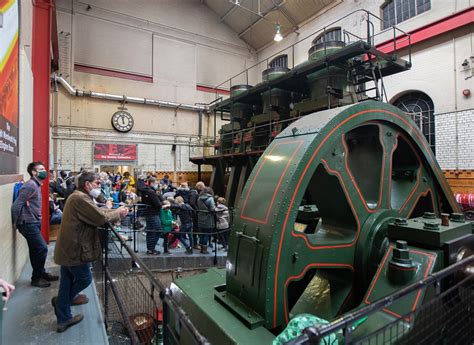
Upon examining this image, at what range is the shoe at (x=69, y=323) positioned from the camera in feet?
8.46

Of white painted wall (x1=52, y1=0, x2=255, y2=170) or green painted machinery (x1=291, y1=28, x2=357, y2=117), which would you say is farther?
white painted wall (x1=52, y1=0, x2=255, y2=170)

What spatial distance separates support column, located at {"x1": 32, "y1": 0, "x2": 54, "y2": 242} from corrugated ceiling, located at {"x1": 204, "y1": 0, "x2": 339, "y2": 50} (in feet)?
32.5

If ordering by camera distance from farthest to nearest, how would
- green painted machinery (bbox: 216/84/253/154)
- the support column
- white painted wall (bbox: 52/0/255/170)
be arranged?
white painted wall (bbox: 52/0/255/170) < green painted machinery (bbox: 216/84/253/154) < the support column


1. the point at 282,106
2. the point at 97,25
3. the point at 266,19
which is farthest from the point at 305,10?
the point at 97,25

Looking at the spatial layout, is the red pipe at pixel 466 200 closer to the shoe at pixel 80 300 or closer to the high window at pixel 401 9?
the high window at pixel 401 9

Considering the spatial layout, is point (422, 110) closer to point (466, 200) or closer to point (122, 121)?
point (466, 200)

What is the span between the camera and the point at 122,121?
13836mm

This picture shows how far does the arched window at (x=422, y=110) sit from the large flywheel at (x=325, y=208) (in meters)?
7.47

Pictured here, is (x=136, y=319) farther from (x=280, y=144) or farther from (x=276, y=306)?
(x=280, y=144)

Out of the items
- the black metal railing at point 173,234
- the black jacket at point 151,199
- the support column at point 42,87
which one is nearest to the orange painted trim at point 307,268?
the black metal railing at point 173,234

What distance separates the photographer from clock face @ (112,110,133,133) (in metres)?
13.6

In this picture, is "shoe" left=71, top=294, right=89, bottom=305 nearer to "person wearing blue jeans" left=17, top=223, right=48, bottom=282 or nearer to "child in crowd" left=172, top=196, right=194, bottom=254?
"person wearing blue jeans" left=17, top=223, right=48, bottom=282

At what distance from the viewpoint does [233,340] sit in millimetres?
1610

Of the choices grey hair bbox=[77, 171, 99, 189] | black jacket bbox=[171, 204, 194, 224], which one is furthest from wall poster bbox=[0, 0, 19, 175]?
black jacket bbox=[171, 204, 194, 224]
